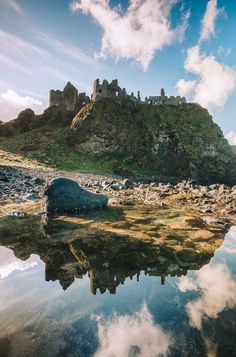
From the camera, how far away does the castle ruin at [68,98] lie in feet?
241

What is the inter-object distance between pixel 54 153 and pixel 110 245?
4357 cm

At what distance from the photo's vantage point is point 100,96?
219 feet

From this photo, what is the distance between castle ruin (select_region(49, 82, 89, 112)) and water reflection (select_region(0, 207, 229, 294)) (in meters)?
64.7

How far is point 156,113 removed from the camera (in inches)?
2653

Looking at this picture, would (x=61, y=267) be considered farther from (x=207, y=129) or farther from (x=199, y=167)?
(x=207, y=129)


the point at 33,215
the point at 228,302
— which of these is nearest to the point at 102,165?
the point at 33,215

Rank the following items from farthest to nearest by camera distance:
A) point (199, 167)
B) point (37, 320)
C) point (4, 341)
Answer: point (199, 167), point (37, 320), point (4, 341)

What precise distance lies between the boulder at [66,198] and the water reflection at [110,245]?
4.79ft

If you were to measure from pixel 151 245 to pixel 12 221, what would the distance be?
19.9 ft

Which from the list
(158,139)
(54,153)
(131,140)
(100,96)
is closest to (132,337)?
(54,153)

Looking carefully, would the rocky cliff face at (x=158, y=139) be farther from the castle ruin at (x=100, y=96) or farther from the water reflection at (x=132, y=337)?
the water reflection at (x=132, y=337)

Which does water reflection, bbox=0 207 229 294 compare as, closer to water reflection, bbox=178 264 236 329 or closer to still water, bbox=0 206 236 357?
still water, bbox=0 206 236 357

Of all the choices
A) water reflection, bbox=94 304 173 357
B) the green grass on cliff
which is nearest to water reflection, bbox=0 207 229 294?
water reflection, bbox=94 304 173 357

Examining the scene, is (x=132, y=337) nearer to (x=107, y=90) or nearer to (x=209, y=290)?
(x=209, y=290)
